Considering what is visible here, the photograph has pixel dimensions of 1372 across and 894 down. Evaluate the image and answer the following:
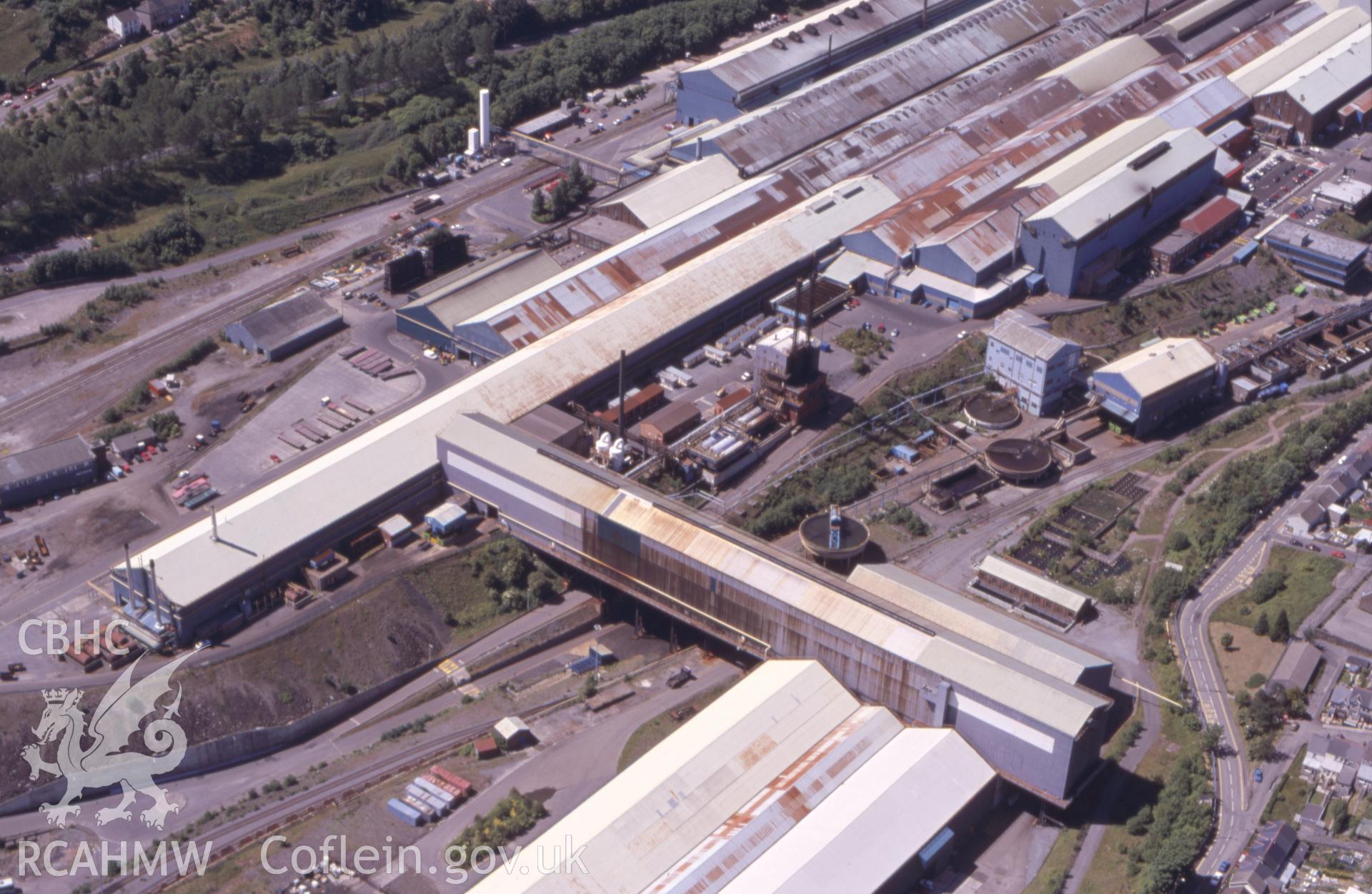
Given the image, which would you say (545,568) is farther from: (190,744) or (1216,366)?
(1216,366)

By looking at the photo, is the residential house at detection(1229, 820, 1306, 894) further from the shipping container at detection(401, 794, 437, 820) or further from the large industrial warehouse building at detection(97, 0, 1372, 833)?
the shipping container at detection(401, 794, 437, 820)

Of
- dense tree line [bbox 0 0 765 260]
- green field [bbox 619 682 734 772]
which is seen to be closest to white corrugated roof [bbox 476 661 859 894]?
green field [bbox 619 682 734 772]

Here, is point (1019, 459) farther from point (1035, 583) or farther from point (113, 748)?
point (113, 748)

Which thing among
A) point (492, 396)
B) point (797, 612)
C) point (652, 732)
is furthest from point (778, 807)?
point (492, 396)

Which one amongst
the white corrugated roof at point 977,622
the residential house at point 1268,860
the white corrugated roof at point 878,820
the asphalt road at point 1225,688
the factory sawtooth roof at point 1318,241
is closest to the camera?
the white corrugated roof at point 878,820

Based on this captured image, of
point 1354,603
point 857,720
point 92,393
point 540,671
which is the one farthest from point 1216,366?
point 92,393

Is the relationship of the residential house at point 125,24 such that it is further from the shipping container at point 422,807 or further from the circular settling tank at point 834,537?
the shipping container at point 422,807

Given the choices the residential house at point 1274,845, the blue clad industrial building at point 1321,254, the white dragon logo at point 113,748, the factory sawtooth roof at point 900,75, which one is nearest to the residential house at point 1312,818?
the residential house at point 1274,845
